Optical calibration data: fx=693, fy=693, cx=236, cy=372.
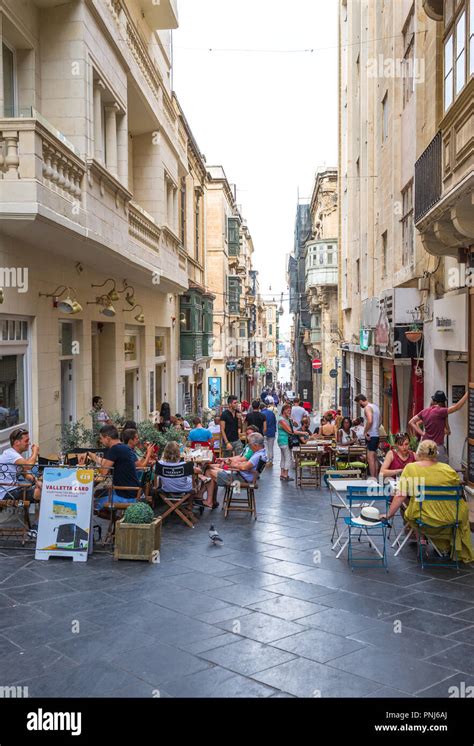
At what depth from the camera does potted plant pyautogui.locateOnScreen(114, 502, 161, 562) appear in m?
8.05

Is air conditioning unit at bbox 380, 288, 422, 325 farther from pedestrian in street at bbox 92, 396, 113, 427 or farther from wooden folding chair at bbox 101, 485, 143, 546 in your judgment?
wooden folding chair at bbox 101, 485, 143, 546

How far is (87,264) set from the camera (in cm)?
1348

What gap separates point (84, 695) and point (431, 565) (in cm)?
460

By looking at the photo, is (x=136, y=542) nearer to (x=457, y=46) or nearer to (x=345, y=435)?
(x=457, y=46)

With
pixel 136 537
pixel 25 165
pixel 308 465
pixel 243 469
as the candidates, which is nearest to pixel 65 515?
pixel 136 537

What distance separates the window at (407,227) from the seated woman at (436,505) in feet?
28.2

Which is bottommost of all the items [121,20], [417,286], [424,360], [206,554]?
[206,554]

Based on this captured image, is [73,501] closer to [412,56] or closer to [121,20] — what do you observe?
[121,20]

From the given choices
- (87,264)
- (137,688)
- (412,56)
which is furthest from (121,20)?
(137,688)

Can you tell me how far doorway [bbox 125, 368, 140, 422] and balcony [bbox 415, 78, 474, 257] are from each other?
30.5ft

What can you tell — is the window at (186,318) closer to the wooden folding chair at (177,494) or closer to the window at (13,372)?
the window at (13,372)

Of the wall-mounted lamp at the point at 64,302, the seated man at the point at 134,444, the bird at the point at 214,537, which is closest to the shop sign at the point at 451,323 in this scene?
the bird at the point at 214,537

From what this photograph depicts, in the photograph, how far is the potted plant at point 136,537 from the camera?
805 centimetres

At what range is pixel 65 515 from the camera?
8.19 m
